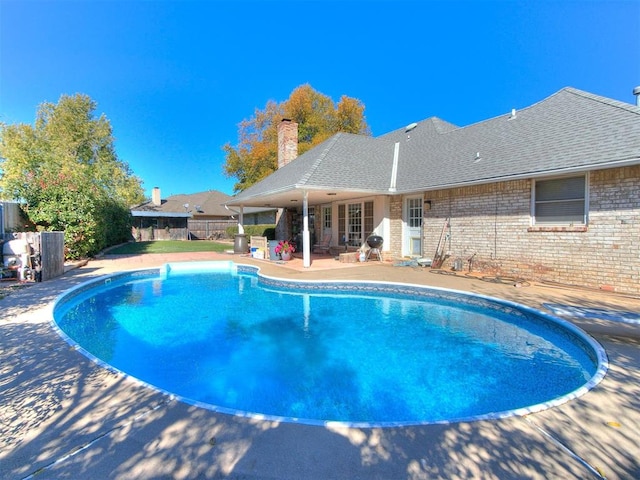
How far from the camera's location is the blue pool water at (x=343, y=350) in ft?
12.6

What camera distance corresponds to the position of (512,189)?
925 centimetres

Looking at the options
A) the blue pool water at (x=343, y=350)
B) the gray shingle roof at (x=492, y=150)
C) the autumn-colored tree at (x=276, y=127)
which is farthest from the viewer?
the autumn-colored tree at (x=276, y=127)

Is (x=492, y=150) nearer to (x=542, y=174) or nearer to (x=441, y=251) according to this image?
(x=542, y=174)

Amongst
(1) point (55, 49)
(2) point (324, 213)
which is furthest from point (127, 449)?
(1) point (55, 49)

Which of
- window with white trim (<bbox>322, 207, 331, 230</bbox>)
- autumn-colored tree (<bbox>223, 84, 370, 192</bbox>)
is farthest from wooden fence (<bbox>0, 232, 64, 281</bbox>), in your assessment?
autumn-colored tree (<bbox>223, 84, 370, 192</bbox>)

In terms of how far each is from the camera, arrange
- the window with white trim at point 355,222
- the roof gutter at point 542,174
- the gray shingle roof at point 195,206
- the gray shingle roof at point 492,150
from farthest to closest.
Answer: the gray shingle roof at point 195,206, the window with white trim at point 355,222, the gray shingle roof at point 492,150, the roof gutter at point 542,174

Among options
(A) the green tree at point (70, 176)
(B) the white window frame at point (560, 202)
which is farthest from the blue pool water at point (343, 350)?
(A) the green tree at point (70, 176)

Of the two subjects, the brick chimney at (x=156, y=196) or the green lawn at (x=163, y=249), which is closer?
the green lawn at (x=163, y=249)

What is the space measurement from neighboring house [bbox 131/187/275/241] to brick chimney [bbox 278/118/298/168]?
31.5ft

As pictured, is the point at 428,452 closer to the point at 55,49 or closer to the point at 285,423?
the point at 285,423

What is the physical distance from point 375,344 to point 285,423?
3257 millimetres

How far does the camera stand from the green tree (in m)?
12.3

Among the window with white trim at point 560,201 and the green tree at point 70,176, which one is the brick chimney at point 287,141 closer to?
the green tree at point 70,176

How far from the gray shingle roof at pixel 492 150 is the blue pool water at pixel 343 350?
13.5 feet
